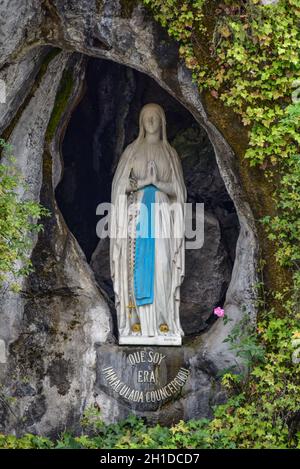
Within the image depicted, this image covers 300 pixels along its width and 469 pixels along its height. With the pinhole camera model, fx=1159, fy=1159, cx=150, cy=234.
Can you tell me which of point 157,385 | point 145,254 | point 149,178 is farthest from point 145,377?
point 149,178

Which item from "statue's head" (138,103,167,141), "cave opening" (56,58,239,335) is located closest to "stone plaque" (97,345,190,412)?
"cave opening" (56,58,239,335)

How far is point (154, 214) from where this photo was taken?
10.4 meters

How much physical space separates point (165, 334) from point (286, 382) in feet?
4.75

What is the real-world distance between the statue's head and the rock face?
0.40 meters

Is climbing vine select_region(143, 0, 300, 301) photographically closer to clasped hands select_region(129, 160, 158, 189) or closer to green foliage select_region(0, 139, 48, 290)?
clasped hands select_region(129, 160, 158, 189)

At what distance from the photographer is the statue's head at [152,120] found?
416 inches

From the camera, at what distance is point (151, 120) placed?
10.6 meters

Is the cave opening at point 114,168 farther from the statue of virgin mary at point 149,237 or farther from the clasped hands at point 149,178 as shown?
the clasped hands at point 149,178

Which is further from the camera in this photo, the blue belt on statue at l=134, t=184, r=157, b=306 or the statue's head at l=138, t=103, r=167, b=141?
the statue's head at l=138, t=103, r=167, b=141

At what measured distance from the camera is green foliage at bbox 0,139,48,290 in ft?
30.3

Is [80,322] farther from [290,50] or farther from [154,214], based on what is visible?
[290,50]
